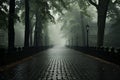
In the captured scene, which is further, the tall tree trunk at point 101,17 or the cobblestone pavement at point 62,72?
the tall tree trunk at point 101,17

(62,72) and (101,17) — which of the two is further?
(101,17)

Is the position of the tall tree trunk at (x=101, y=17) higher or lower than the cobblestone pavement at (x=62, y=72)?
higher

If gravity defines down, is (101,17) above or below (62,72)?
above

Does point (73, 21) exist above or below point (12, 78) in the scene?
above

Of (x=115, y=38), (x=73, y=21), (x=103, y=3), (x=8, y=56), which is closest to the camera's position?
→ (x=8, y=56)

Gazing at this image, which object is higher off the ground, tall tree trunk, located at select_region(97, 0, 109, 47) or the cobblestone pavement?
tall tree trunk, located at select_region(97, 0, 109, 47)

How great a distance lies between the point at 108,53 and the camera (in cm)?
2103

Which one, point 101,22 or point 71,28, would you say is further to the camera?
point 71,28

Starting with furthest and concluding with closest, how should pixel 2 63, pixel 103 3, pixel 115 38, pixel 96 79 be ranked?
pixel 115 38 < pixel 103 3 < pixel 2 63 < pixel 96 79

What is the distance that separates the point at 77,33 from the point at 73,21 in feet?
13.4

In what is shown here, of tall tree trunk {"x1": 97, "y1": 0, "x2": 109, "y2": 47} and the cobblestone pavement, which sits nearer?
the cobblestone pavement

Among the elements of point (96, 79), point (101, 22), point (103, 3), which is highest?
Answer: point (103, 3)

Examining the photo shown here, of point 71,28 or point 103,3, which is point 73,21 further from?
point 103,3

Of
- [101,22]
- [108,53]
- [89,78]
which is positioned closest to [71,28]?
[101,22]
